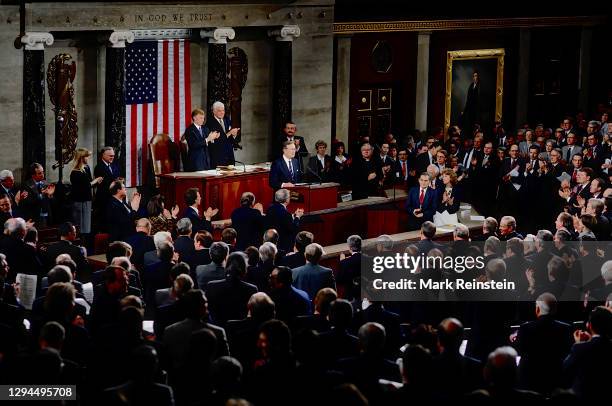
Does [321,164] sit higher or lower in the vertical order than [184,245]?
higher

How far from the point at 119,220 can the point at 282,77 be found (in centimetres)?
674

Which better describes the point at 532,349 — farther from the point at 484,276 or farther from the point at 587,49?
the point at 587,49

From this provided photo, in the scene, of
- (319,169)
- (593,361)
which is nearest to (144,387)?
(593,361)

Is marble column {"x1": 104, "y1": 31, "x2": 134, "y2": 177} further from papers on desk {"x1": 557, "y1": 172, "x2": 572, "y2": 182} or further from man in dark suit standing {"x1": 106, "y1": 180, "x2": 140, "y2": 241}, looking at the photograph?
papers on desk {"x1": 557, "y1": 172, "x2": 572, "y2": 182}

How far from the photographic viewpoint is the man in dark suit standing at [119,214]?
580 inches

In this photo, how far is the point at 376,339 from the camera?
872 cm

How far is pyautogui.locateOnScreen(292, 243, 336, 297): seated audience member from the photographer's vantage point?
38.4 feet

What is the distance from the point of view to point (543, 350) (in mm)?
9969

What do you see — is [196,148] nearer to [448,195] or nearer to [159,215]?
[159,215]

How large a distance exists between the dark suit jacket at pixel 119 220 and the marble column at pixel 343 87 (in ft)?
27.4

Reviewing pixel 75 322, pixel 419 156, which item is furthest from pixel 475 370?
pixel 419 156

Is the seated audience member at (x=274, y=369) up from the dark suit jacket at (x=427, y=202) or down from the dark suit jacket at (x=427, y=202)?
down

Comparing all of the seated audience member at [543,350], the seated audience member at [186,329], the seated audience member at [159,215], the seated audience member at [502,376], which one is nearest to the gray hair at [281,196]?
the seated audience member at [159,215]

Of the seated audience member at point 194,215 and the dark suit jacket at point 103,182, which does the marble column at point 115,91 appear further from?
the seated audience member at point 194,215
